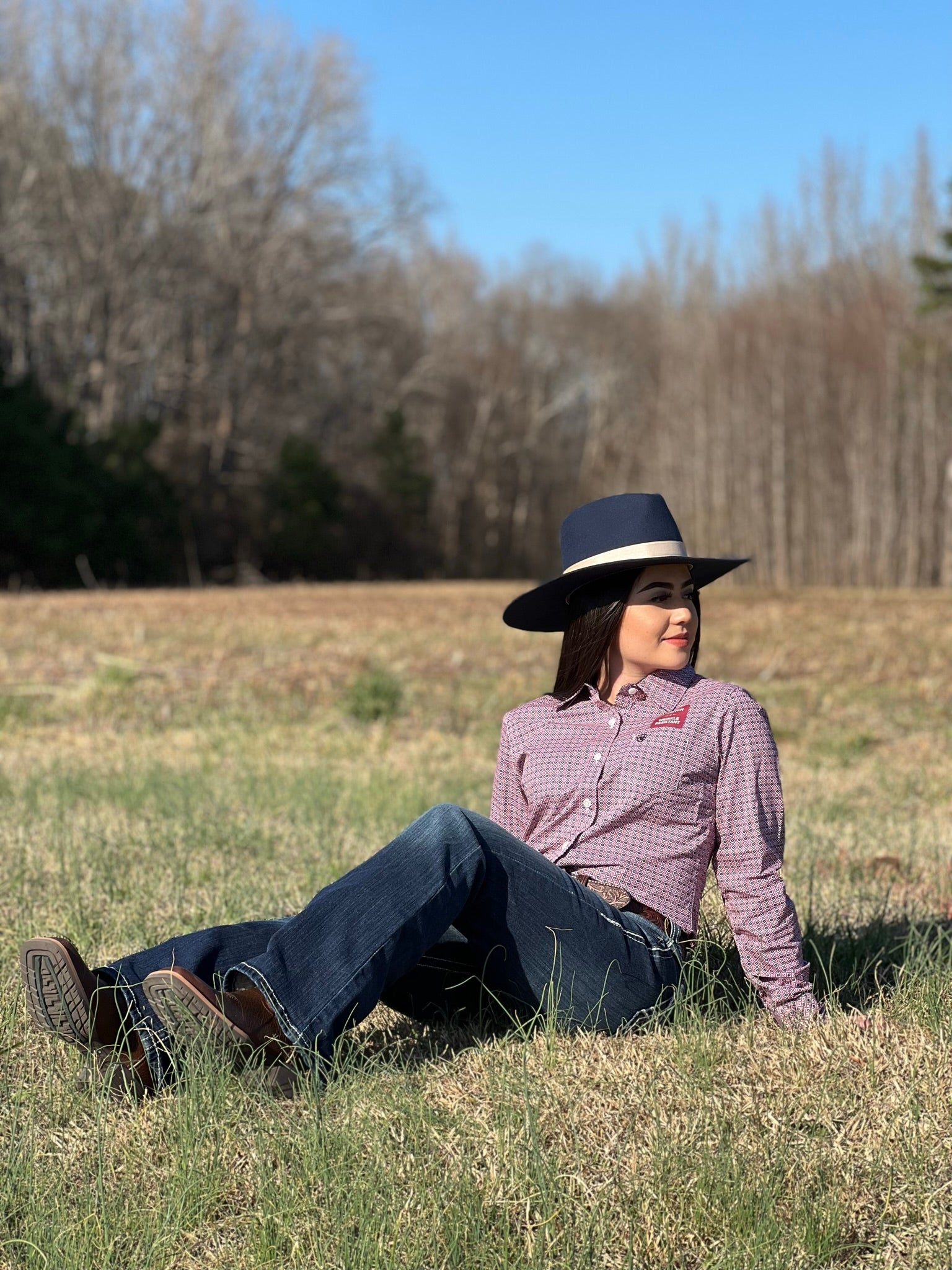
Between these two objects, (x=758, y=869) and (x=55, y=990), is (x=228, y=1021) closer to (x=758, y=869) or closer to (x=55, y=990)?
(x=55, y=990)

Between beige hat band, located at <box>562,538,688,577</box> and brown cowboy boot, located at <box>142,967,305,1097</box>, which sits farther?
beige hat band, located at <box>562,538,688,577</box>

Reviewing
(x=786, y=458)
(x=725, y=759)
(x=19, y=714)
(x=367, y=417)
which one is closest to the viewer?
(x=725, y=759)

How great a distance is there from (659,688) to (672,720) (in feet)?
0.37

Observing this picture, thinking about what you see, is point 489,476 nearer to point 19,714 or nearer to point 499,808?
point 19,714

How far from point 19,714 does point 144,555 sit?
19.6 meters

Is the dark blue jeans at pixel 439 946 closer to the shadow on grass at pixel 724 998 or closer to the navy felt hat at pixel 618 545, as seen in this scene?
the shadow on grass at pixel 724 998

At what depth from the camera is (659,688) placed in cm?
314

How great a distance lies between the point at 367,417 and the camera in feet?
126

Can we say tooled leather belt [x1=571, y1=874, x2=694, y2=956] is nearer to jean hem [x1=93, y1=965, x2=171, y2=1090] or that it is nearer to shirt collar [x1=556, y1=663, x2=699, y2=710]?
shirt collar [x1=556, y1=663, x2=699, y2=710]

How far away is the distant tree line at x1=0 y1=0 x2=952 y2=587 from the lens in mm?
24156

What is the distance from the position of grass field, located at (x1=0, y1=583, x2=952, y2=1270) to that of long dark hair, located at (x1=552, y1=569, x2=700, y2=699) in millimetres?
733

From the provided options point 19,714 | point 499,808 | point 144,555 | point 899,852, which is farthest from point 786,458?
point 499,808

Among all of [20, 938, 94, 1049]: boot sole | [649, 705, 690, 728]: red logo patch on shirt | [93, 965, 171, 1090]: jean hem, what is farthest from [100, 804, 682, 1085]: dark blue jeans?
[649, 705, 690, 728]: red logo patch on shirt

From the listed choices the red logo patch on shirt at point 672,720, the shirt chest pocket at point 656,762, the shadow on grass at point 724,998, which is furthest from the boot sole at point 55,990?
the red logo patch on shirt at point 672,720
